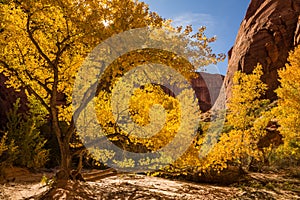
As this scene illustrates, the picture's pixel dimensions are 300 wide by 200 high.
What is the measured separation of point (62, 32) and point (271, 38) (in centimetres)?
3703

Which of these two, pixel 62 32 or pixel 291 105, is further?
pixel 291 105

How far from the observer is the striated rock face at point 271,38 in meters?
34.6

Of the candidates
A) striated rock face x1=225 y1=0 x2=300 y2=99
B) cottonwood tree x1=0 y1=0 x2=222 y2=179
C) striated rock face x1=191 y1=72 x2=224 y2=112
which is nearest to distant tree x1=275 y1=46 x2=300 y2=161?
cottonwood tree x1=0 y1=0 x2=222 y2=179

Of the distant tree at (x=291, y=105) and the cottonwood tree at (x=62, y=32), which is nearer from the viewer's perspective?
the cottonwood tree at (x=62, y=32)

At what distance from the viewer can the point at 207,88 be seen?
83.9m

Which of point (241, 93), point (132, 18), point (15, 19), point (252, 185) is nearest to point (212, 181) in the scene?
point (252, 185)

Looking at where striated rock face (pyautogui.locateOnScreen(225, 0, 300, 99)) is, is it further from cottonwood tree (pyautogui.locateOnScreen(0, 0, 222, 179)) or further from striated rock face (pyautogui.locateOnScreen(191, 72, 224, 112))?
striated rock face (pyautogui.locateOnScreen(191, 72, 224, 112))

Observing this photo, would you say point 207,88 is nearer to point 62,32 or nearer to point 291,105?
point 291,105

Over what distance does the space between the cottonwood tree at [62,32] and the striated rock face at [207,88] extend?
6734 centimetres

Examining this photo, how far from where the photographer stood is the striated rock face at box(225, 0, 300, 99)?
34.6m

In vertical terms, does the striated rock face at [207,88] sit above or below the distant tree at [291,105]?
above

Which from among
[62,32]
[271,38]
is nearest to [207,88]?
[271,38]

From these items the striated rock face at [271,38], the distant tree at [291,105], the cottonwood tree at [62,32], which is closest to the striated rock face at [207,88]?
the striated rock face at [271,38]

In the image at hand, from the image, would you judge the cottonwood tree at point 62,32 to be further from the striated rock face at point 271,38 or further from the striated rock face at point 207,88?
the striated rock face at point 207,88
